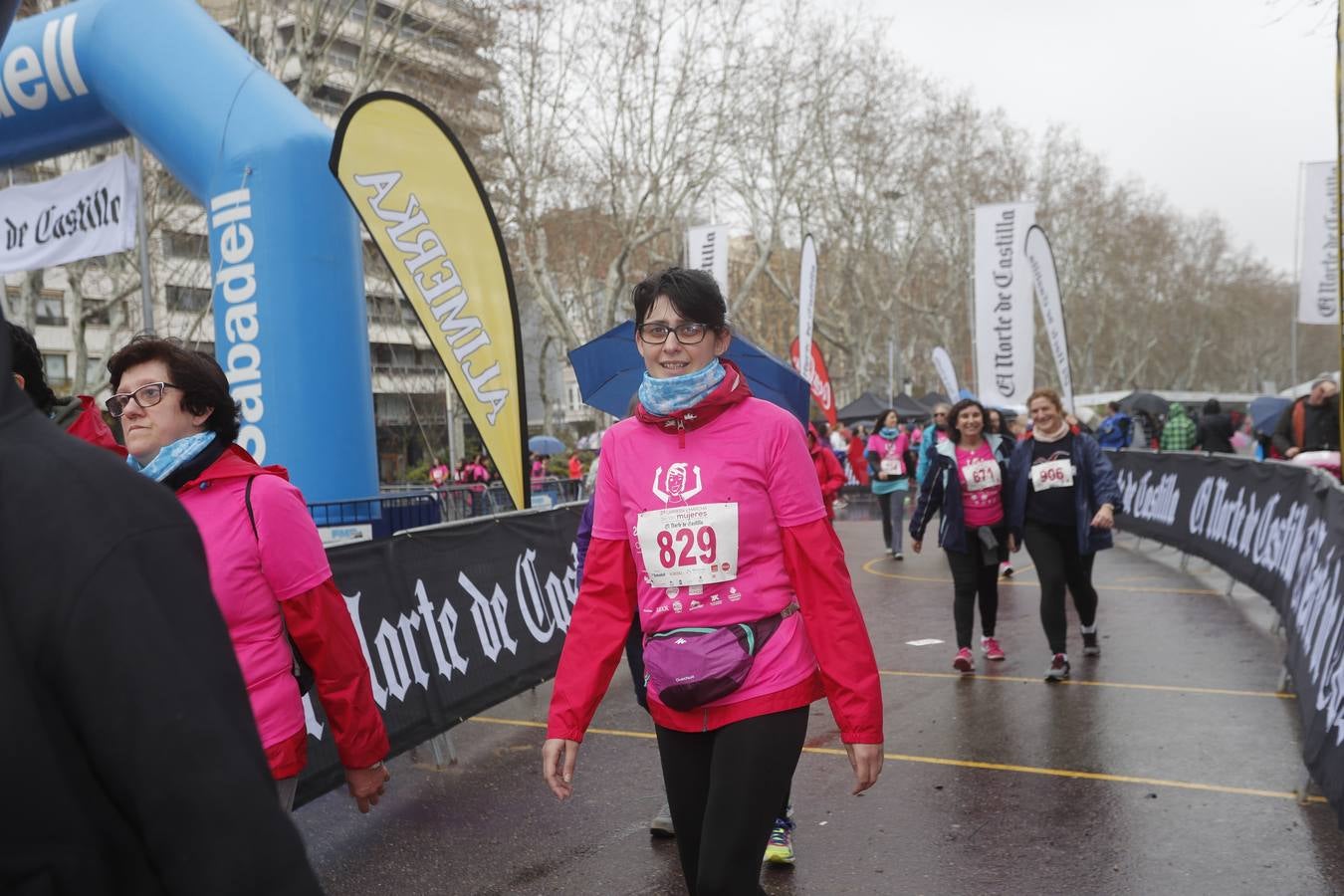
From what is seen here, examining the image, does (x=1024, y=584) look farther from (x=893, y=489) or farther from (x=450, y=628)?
(x=450, y=628)

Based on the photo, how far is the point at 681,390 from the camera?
9.50ft

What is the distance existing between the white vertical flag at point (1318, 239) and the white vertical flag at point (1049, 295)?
3030 millimetres

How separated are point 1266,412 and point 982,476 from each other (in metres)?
19.5

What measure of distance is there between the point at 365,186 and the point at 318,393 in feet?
6.39

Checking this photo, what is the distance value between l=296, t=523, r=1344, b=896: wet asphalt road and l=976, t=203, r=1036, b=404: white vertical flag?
8339mm

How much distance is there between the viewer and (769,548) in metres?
2.89

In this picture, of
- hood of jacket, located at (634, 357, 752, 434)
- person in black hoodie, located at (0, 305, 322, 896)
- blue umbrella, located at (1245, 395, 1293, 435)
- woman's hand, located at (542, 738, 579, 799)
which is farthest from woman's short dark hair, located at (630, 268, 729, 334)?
blue umbrella, located at (1245, 395, 1293, 435)

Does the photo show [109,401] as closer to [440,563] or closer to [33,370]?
[33,370]

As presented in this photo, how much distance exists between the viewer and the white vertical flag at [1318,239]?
15.3 m

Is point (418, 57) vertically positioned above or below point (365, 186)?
above

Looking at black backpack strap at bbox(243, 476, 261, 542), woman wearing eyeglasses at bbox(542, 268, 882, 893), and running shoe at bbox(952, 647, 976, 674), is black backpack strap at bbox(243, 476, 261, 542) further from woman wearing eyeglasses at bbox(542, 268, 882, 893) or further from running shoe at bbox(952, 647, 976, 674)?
running shoe at bbox(952, 647, 976, 674)

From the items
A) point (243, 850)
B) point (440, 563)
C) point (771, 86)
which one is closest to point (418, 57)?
point (771, 86)

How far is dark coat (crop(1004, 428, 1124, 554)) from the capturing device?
25.4ft

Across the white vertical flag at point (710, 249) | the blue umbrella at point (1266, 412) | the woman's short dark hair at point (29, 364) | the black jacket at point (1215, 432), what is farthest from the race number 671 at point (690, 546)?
the blue umbrella at point (1266, 412)
